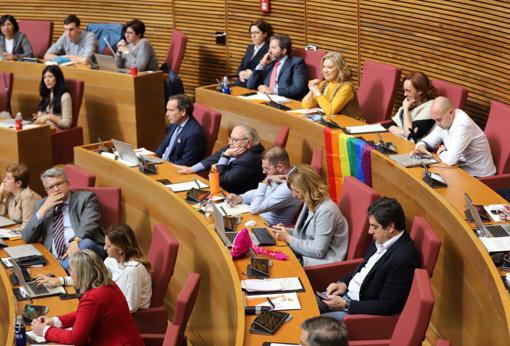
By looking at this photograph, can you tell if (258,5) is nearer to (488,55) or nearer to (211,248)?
(488,55)

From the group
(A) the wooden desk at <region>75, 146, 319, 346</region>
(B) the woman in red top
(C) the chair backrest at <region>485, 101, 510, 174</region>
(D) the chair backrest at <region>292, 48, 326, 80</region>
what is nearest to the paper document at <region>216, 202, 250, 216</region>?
(A) the wooden desk at <region>75, 146, 319, 346</region>

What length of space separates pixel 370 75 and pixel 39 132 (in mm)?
2856

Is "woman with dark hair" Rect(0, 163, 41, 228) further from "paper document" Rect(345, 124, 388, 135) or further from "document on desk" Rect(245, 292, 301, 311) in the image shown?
"document on desk" Rect(245, 292, 301, 311)

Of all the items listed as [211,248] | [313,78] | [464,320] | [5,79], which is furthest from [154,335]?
[5,79]

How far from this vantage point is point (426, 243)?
4684 millimetres

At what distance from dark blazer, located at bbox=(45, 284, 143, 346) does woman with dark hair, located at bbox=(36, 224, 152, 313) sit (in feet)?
1.23

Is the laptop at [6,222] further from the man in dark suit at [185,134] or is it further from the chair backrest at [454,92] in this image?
the chair backrest at [454,92]

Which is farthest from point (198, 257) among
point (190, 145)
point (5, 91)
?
point (5, 91)

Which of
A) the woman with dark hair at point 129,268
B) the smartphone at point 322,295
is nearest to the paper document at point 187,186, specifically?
the woman with dark hair at point 129,268

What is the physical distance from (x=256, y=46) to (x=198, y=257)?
3.80 meters

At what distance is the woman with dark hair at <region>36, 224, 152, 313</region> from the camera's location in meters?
5.03

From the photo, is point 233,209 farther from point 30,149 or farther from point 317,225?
point 30,149

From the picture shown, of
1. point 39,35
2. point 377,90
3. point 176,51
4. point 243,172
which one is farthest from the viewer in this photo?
point 39,35

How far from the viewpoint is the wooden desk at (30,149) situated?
809 cm
